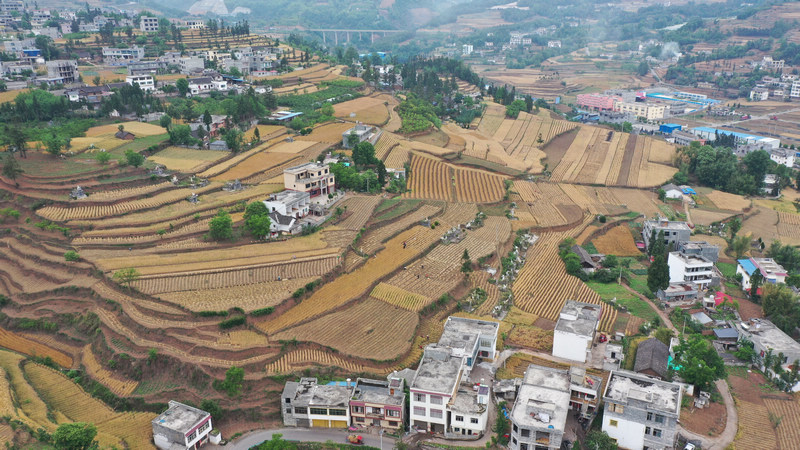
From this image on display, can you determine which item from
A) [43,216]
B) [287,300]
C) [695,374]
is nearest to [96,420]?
[287,300]

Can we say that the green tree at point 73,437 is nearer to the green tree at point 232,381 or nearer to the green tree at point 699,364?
the green tree at point 232,381

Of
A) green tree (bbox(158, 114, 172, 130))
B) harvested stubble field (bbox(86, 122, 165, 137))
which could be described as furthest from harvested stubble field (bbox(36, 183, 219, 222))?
green tree (bbox(158, 114, 172, 130))

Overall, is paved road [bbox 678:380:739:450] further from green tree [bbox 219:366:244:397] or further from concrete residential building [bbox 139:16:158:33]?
concrete residential building [bbox 139:16:158:33]

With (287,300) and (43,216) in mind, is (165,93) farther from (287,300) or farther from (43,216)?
(287,300)

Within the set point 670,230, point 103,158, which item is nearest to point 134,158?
point 103,158

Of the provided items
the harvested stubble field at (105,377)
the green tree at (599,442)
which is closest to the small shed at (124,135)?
the harvested stubble field at (105,377)

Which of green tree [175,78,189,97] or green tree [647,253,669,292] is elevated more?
green tree [175,78,189,97]
